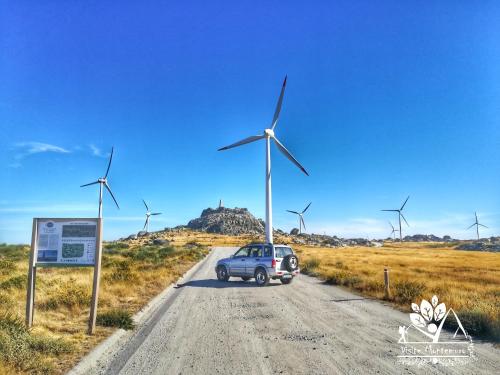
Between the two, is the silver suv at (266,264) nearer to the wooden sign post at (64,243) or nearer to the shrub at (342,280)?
the shrub at (342,280)

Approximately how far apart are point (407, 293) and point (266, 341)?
800 cm

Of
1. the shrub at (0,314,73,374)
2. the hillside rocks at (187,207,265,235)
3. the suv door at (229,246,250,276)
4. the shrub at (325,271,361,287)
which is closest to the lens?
the shrub at (0,314,73,374)

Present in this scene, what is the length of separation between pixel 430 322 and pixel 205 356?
6857mm

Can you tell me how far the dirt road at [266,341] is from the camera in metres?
6.61

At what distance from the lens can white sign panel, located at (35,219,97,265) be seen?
30.9 feet

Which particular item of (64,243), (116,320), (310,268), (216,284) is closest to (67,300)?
(116,320)

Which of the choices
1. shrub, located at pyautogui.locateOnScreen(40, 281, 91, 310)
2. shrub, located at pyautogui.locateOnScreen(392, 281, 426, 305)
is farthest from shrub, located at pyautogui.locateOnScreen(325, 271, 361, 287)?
shrub, located at pyautogui.locateOnScreen(40, 281, 91, 310)

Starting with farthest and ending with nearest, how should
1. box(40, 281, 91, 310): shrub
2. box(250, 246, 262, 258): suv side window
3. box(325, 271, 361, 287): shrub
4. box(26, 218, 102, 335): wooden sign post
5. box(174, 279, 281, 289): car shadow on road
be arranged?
box(250, 246, 262, 258): suv side window
box(325, 271, 361, 287): shrub
box(174, 279, 281, 289): car shadow on road
box(40, 281, 91, 310): shrub
box(26, 218, 102, 335): wooden sign post

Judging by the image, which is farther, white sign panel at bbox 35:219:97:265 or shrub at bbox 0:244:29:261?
shrub at bbox 0:244:29:261

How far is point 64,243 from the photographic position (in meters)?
9.54

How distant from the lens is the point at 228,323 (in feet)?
33.4

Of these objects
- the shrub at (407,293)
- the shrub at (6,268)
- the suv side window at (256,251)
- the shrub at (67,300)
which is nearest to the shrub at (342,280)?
→ the shrub at (407,293)

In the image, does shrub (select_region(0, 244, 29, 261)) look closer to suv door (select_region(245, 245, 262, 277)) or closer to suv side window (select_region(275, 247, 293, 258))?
suv door (select_region(245, 245, 262, 277))

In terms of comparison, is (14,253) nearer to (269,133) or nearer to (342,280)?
(269,133)
